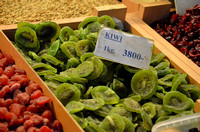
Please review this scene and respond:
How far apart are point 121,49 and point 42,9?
1361mm

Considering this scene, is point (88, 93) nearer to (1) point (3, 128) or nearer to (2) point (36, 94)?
(2) point (36, 94)

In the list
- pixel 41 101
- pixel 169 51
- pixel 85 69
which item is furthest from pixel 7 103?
pixel 169 51

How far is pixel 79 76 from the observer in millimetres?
1494

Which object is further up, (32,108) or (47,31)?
(47,31)

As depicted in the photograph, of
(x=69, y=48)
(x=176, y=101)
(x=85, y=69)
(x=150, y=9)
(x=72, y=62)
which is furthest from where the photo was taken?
(x=150, y=9)

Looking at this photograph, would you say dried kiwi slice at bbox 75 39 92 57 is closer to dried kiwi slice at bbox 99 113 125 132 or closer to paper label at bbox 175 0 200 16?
dried kiwi slice at bbox 99 113 125 132

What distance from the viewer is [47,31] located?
1883 mm

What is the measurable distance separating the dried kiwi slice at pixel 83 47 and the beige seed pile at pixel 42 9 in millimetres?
780

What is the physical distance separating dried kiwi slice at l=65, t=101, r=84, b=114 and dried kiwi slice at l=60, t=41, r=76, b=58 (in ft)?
1.55

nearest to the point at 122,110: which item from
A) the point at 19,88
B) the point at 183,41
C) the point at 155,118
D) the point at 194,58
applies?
the point at 155,118

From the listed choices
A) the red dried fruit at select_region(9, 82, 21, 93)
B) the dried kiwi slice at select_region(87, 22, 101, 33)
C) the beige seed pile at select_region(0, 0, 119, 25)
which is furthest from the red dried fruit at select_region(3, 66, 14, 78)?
the beige seed pile at select_region(0, 0, 119, 25)

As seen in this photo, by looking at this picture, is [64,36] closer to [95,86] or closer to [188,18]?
[95,86]

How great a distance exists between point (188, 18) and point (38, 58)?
1526 millimetres

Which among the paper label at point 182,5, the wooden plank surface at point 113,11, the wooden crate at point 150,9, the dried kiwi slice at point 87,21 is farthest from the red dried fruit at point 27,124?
the paper label at point 182,5
